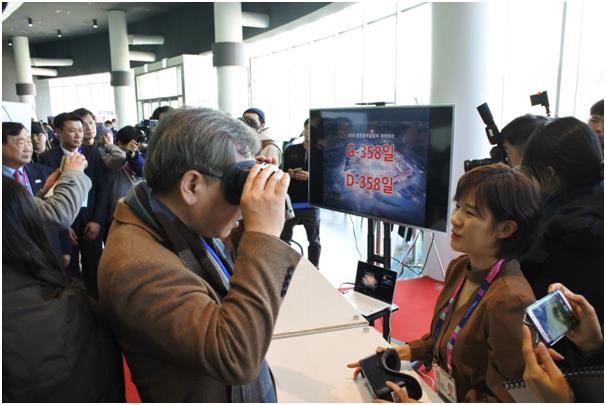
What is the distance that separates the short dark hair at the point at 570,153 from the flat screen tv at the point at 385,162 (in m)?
0.45

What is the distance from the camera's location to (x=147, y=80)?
14.2 meters

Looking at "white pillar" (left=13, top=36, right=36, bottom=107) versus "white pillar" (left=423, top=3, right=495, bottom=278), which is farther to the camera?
"white pillar" (left=13, top=36, right=36, bottom=107)

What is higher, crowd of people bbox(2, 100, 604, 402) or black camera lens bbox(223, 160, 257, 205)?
black camera lens bbox(223, 160, 257, 205)

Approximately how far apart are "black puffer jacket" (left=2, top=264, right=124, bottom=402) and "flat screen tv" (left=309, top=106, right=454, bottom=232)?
5.07 feet

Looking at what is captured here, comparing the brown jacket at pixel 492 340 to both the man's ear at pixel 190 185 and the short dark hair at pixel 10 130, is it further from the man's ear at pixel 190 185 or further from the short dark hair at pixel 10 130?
the short dark hair at pixel 10 130

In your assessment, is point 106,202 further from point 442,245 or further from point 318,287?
point 442,245

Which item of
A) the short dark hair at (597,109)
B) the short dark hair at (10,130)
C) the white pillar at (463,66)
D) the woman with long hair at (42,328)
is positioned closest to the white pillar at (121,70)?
the short dark hair at (10,130)

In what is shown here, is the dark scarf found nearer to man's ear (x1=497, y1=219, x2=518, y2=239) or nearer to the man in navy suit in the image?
man's ear (x1=497, y1=219, x2=518, y2=239)

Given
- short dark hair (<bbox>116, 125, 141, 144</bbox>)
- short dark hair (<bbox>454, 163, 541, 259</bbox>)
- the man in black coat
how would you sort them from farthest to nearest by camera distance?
the man in black coat < short dark hair (<bbox>116, 125, 141, 144</bbox>) < short dark hair (<bbox>454, 163, 541, 259</bbox>)

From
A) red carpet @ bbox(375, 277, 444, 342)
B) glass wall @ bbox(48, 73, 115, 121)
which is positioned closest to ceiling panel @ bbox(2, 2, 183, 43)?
glass wall @ bbox(48, 73, 115, 121)

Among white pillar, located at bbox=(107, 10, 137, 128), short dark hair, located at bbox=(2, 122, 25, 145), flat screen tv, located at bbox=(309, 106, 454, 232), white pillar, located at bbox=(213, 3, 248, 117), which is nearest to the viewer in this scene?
flat screen tv, located at bbox=(309, 106, 454, 232)

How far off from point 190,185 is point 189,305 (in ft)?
0.76

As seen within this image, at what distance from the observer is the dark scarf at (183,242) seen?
2.78 feet

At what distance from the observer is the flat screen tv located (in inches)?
78.2
